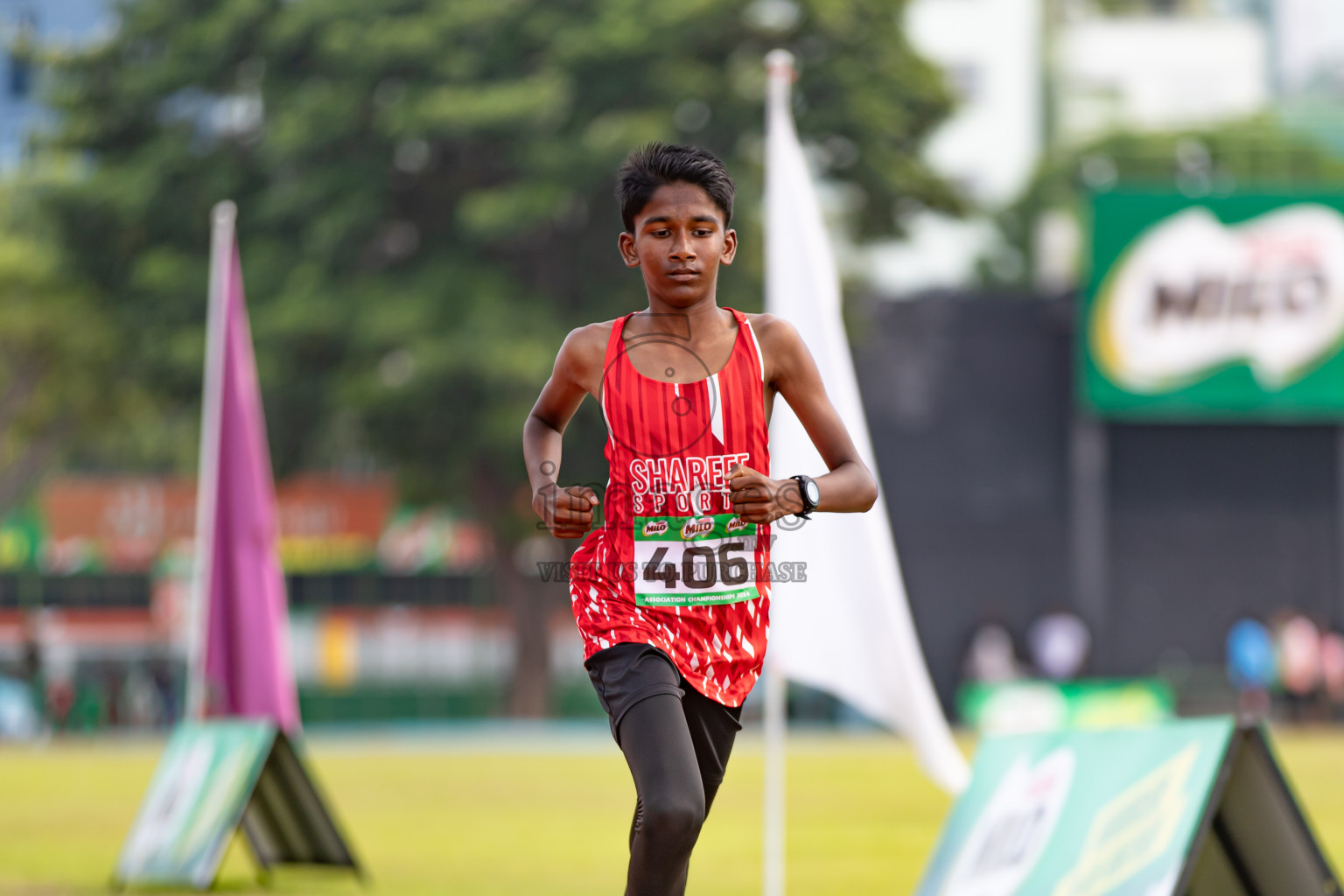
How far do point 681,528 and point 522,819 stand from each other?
1071cm

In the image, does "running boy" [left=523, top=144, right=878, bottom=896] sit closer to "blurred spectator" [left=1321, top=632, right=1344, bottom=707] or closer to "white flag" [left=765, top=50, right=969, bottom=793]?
"white flag" [left=765, top=50, right=969, bottom=793]

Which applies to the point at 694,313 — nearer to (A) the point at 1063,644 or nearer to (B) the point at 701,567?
(B) the point at 701,567

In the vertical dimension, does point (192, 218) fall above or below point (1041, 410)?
above

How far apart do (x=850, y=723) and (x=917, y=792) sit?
1758 centimetres

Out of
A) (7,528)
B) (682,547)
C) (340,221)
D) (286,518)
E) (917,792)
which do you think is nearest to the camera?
(682,547)

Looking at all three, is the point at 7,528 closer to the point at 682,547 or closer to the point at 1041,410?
the point at 1041,410

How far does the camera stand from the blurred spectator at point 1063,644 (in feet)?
109

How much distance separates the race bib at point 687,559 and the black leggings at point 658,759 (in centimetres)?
15

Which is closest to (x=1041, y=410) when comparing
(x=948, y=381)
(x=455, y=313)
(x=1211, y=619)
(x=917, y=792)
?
(x=948, y=381)

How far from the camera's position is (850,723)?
35719mm

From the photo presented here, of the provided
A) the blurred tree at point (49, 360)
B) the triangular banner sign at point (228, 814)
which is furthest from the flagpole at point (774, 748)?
the blurred tree at point (49, 360)

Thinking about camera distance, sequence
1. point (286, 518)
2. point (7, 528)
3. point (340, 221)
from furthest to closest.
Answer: point (7, 528)
point (286, 518)
point (340, 221)

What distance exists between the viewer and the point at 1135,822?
636 cm

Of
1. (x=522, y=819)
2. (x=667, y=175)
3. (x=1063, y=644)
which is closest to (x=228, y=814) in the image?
(x=667, y=175)
